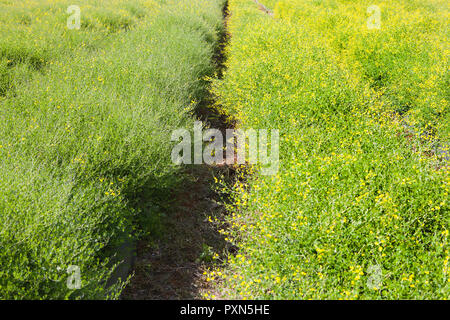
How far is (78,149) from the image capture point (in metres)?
3.34

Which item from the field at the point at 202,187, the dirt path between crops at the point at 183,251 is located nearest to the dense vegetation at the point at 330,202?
the field at the point at 202,187

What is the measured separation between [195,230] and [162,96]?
7.28 ft

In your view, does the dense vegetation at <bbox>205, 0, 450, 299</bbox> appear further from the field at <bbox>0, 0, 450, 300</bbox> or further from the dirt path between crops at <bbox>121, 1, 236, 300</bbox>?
the dirt path between crops at <bbox>121, 1, 236, 300</bbox>

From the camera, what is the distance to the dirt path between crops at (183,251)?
3.24 m

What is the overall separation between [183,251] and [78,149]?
5.50 ft

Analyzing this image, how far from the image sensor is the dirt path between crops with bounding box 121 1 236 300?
3.24 meters

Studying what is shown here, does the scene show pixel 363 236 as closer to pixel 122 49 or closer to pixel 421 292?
pixel 421 292

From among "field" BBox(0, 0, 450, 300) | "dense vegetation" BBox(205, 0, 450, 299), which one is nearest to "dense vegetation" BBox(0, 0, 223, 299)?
"field" BBox(0, 0, 450, 300)

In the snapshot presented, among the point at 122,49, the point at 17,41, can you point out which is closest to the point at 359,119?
the point at 122,49

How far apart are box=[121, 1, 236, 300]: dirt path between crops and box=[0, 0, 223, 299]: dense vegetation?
0.34 meters

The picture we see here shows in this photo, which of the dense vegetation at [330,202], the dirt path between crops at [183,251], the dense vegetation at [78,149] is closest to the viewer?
the dense vegetation at [78,149]

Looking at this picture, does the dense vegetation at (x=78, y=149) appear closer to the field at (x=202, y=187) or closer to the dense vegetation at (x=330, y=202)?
the field at (x=202, y=187)

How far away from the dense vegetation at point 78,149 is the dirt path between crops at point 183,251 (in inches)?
13.5

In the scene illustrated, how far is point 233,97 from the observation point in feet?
20.2
